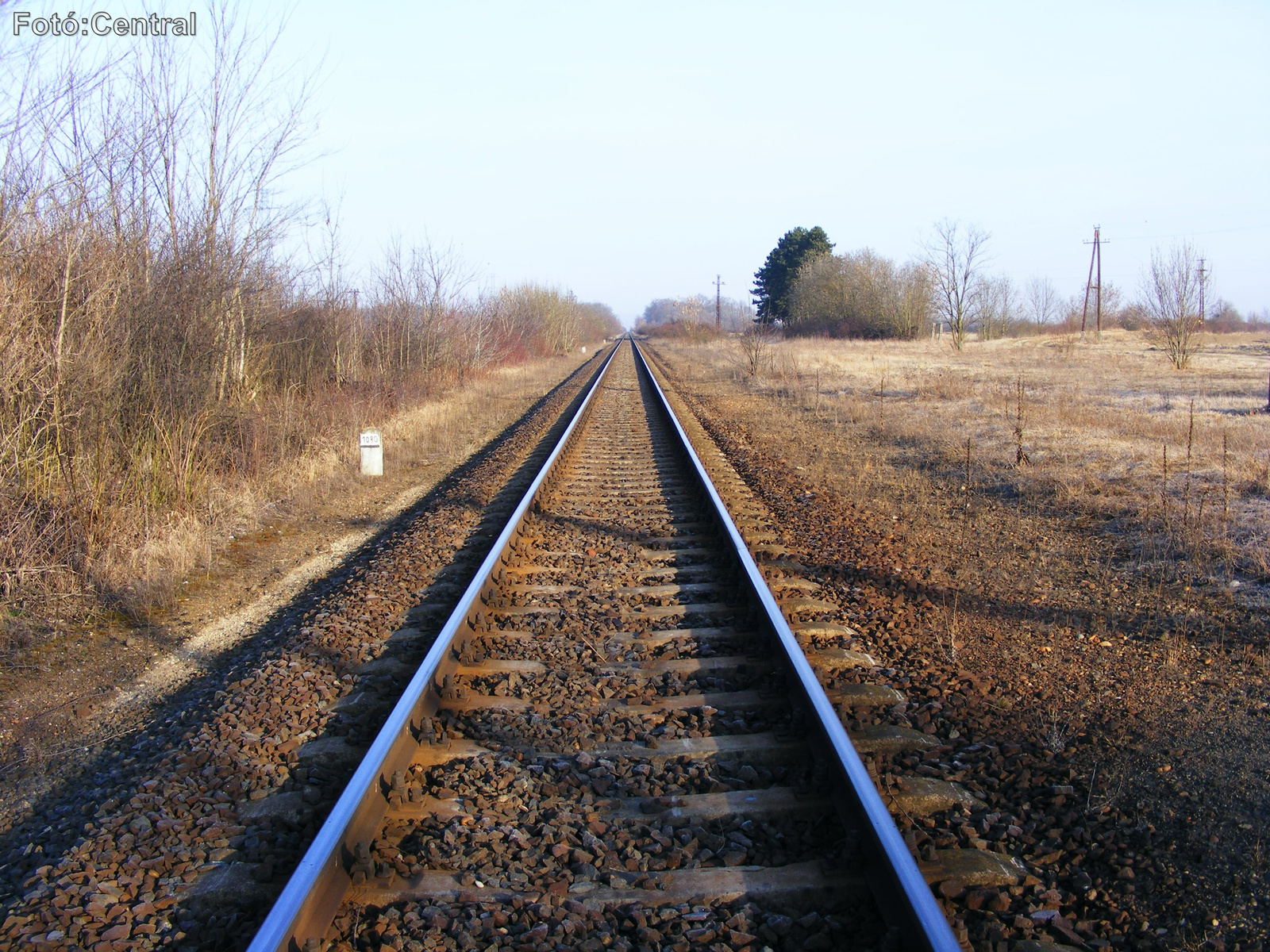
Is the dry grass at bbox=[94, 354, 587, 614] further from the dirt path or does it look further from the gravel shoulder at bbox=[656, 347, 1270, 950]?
the gravel shoulder at bbox=[656, 347, 1270, 950]

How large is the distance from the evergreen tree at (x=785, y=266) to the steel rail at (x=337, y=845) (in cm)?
5917

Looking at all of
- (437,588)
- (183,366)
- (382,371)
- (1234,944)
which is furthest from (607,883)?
(382,371)

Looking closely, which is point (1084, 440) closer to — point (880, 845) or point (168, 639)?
point (880, 845)

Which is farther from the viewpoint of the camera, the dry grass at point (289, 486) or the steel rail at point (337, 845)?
the dry grass at point (289, 486)

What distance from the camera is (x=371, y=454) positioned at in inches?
393

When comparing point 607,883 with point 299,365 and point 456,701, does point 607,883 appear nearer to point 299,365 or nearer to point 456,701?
point 456,701

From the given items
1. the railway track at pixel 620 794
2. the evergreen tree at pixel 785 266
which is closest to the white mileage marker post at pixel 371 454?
the railway track at pixel 620 794

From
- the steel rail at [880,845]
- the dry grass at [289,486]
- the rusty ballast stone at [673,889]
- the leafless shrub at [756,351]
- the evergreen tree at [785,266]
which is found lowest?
the rusty ballast stone at [673,889]

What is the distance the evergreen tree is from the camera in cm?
6203

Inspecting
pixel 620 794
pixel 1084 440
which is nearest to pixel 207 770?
pixel 620 794

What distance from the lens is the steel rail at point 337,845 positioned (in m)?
2.18

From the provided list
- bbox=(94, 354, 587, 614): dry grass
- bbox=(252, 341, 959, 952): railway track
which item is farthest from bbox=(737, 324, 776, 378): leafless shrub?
bbox=(252, 341, 959, 952): railway track

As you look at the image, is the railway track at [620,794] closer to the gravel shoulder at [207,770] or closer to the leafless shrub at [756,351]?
the gravel shoulder at [207,770]

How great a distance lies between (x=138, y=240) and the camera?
7.32 metres
